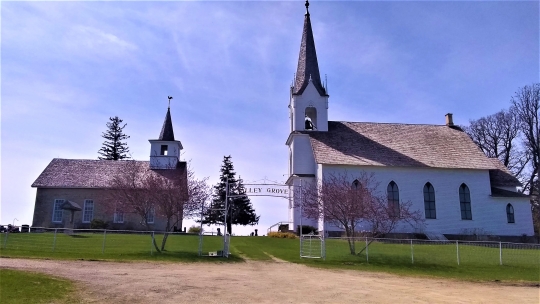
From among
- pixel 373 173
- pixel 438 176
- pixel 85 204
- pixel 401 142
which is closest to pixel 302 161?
pixel 373 173

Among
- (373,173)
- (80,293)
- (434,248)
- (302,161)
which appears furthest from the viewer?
(302,161)

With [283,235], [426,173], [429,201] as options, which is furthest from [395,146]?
[283,235]

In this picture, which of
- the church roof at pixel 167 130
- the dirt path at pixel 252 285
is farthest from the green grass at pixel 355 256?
the church roof at pixel 167 130

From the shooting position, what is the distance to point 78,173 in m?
43.2

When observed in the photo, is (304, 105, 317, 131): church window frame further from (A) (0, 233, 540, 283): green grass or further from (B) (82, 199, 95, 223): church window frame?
(B) (82, 199, 95, 223): church window frame

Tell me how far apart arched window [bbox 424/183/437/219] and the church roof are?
27111 millimetres

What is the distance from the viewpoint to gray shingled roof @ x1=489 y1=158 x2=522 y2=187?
4056cm

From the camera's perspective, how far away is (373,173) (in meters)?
37.8

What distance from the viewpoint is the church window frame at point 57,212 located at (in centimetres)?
4091

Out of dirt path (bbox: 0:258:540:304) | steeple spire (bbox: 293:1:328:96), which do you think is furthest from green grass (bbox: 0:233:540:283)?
steeple spire (bbox: 293:1:328:96)

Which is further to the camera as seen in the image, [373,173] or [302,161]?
[302,161]

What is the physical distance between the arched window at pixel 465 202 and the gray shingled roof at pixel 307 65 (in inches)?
637

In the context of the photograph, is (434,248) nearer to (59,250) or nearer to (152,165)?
(59,250)

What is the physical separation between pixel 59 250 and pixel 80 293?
13.4m
